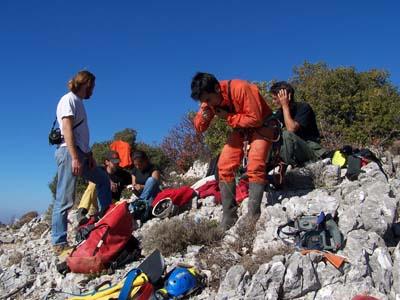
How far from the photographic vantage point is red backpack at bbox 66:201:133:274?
507 centimetres

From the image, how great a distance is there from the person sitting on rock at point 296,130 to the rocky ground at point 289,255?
34 centimetres

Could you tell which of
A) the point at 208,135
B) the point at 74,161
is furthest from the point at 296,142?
the point at 208,135

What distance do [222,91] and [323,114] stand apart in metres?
5.78

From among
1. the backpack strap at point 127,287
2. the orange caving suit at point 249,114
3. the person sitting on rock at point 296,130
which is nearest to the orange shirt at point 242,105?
the orange caving suit at point 249,114

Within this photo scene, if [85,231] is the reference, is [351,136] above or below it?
above

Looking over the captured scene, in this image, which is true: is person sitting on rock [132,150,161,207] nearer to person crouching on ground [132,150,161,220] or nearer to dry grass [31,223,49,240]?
person crouching on ground [132,150,161,220]

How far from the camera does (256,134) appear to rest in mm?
5617

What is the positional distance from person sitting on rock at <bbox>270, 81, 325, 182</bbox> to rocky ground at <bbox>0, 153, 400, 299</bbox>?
0.34 m

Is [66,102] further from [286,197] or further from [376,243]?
[376,243]

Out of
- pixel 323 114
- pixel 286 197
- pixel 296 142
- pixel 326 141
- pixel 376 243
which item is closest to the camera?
pixel 376 243

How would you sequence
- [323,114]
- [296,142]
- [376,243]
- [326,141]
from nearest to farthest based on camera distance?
[376,243] → [296,142] → [326,141] → [323,114]

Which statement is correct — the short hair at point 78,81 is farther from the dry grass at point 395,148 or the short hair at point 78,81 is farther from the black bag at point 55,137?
the dry grass at point 395,148

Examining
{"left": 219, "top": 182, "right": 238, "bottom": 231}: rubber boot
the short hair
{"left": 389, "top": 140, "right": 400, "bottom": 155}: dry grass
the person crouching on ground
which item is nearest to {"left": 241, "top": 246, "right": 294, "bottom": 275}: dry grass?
{"left": 219, "top": 182, "right": 238, "bottom": 231}: rubber boot

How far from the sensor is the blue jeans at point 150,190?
751 centimetres
